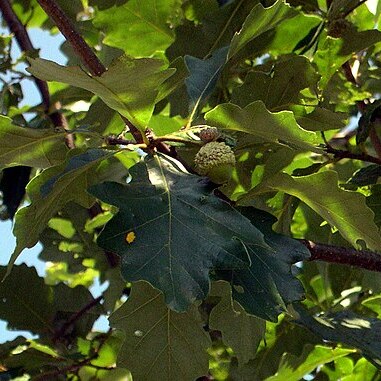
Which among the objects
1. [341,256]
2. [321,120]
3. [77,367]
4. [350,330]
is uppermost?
[321,120]

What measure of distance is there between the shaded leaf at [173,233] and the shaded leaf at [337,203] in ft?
0.47

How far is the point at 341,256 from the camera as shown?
1.22m

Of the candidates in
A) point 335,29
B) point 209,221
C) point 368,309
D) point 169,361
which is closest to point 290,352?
point 368,309

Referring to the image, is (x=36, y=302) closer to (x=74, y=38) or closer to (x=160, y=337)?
(x=160, y=337)

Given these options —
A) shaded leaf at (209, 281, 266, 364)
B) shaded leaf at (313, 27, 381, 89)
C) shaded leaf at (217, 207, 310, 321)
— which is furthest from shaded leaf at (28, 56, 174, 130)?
shaded leaf at (313, 27, 381, 89)

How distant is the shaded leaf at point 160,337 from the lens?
130 cm

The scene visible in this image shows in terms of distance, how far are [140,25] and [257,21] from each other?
56 cm

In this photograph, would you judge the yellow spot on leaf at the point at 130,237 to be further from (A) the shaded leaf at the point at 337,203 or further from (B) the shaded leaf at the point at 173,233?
(A) the shaded leaf at the point at 337,203

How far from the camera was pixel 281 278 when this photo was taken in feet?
3.72

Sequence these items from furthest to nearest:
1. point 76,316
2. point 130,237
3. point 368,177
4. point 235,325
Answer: point 76,316
point 368,177
point 235,325
point 130,237

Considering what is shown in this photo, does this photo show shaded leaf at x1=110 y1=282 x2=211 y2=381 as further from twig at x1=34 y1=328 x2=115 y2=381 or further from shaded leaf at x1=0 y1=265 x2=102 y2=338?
shaded leaf at x1=0 y1=265 x2=102 y2=338

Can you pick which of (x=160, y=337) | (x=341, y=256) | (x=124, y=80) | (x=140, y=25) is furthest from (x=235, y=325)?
(x=140, y=25)

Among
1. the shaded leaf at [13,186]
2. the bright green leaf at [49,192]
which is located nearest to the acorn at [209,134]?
the bright green leaf at [49,192]

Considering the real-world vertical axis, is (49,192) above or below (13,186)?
above
